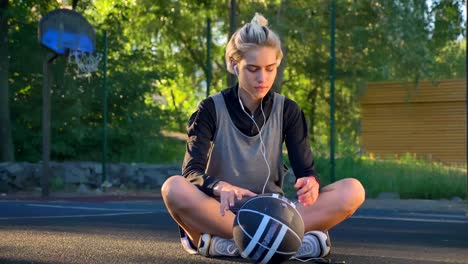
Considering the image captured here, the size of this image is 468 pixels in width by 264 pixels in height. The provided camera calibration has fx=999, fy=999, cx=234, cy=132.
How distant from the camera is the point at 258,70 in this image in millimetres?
6105

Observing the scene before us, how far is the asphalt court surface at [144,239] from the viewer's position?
7055 mm

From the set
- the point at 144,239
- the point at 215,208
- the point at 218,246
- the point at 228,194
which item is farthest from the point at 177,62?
the point at 228,194

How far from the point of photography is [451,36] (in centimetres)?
2981

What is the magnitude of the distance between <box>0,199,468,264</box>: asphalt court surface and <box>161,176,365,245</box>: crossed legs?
0.27 metres

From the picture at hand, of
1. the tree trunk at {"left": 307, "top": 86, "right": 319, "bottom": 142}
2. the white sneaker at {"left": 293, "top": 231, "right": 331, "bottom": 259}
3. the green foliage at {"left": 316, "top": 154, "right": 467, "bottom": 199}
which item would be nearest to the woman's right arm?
the white sneaker at {"left": 293, "top": 231, "right": 331, "bottom": 259}

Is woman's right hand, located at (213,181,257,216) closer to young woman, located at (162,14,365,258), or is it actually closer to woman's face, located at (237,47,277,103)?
young woman, located at (162,14,365,258)

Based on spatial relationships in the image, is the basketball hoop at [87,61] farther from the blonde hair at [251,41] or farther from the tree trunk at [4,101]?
the blonde hair at [251,41]

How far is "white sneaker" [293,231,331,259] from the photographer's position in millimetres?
6547

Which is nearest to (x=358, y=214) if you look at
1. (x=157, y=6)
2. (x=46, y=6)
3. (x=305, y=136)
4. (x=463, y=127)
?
(x=305, y=136)

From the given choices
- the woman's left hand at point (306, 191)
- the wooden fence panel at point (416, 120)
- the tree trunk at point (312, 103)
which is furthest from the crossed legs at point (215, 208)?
the tree trunk at point (312, 103)

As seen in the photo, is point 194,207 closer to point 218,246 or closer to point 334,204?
point 218,246

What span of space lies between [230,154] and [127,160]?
621 inches

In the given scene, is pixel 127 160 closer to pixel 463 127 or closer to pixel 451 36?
pixel 451 36

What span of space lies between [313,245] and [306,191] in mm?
710
